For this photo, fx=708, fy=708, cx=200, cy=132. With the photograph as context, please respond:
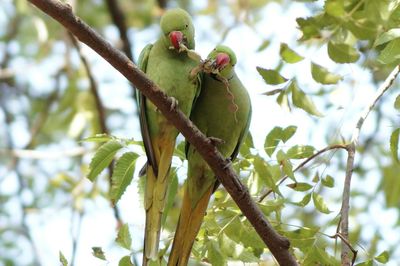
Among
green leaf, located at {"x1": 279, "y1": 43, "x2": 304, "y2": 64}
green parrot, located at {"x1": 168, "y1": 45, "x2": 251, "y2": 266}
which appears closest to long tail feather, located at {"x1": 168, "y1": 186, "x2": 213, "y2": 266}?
green parrot, located at {"x1": 168, "y1": 45, "x2": 251, "y2": 266}

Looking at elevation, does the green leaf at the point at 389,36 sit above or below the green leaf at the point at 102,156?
above

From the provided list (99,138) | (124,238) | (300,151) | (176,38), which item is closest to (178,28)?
(176,38)

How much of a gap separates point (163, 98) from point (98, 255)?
0.59 m

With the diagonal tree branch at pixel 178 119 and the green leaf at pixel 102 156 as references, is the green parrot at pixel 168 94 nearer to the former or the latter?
the green leaf at pixel 102 156

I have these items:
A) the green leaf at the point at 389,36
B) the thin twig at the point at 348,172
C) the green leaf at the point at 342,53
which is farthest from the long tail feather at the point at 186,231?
the green leaf at the point at 389,36

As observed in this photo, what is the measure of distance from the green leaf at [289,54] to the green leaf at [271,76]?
0.10 metres

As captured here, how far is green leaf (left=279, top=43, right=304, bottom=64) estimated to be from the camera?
2.28 metres

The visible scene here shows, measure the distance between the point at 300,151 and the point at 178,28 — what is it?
0.79 m

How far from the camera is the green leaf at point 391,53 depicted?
7.05 ft

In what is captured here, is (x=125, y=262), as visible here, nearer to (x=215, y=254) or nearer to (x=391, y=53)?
(x=215, y=254)

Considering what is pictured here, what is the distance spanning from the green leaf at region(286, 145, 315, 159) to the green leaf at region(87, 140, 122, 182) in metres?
0.61

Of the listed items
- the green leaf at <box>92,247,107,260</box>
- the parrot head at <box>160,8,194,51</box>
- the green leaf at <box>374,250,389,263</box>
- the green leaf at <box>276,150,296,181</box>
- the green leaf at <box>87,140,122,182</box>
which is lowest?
the green leaf at <box>374,250,389,263</box>

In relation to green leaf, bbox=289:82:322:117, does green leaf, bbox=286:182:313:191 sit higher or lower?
lower

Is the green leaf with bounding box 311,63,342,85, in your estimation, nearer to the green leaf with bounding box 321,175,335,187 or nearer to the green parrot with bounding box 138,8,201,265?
the green leaf with bounding box 321,175,335,187
